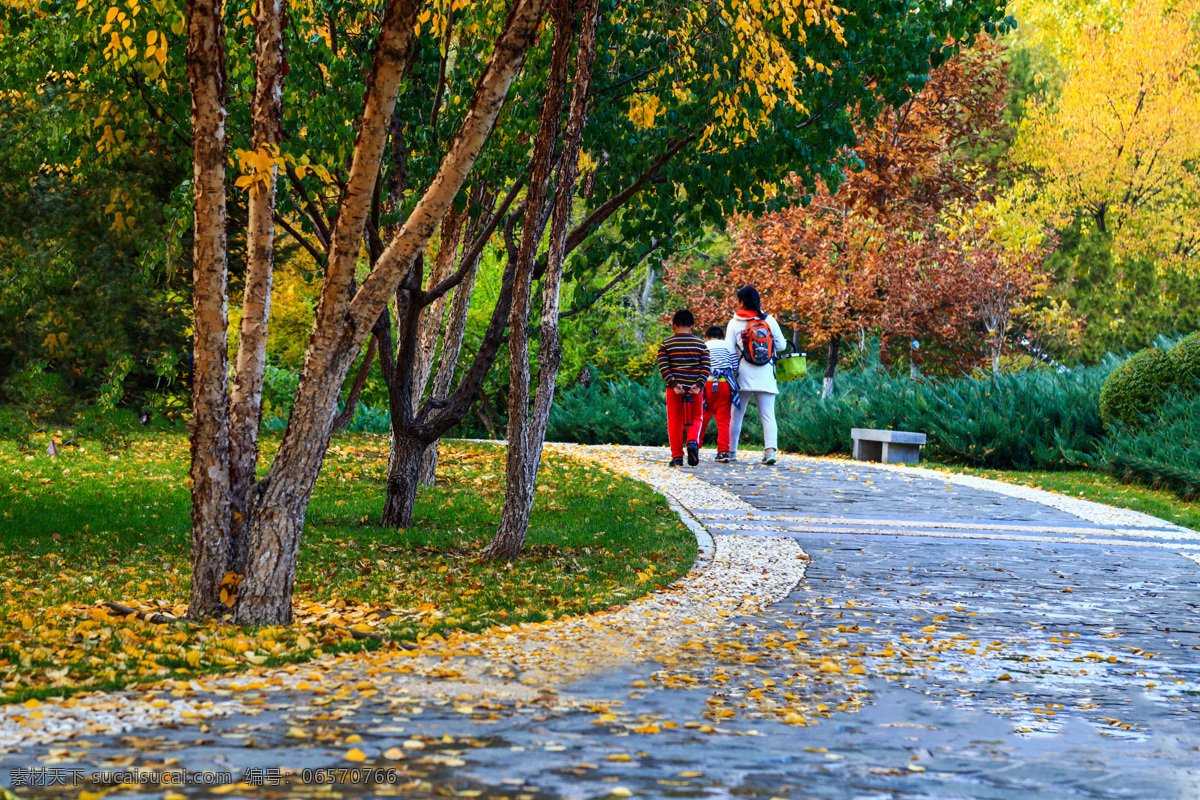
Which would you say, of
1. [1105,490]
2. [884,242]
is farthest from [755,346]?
[884,242]

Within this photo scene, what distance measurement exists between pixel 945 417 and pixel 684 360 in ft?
18.9

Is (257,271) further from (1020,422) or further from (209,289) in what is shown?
(1020,422)

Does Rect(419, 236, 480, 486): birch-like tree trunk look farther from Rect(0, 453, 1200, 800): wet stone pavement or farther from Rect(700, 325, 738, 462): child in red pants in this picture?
Rect(0, 453, 1200, 800): wet stone pavement

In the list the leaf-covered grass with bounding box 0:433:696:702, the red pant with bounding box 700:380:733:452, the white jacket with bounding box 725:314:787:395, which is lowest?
the leaf-covered grass with bounding box 0:433:696:702

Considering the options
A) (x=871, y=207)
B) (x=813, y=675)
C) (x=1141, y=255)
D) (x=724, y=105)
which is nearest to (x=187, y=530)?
(x=724, y=105)

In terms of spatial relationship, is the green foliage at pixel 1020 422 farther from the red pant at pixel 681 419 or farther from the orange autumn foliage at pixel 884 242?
the red pant at pixel 681 419

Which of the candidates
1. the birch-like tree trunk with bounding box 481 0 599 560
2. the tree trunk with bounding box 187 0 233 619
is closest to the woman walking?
the birch-like tree trunk with bounding box 481 0 599 560

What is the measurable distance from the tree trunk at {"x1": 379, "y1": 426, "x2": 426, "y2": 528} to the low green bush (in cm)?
1005

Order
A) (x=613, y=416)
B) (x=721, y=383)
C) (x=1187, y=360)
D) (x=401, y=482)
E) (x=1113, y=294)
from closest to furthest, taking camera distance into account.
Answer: (x=401, y=482), (x=721, y=383), (x=1187, y=360), (x=613, y=416), (x=1113, y=294)

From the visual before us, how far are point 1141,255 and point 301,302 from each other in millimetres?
23312

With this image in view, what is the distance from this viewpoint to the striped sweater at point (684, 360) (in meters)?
13.3

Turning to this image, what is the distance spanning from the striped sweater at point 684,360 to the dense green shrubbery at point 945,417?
5.37 metres

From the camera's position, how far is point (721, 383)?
46.2 feet

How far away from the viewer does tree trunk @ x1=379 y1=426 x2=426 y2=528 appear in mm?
9703
